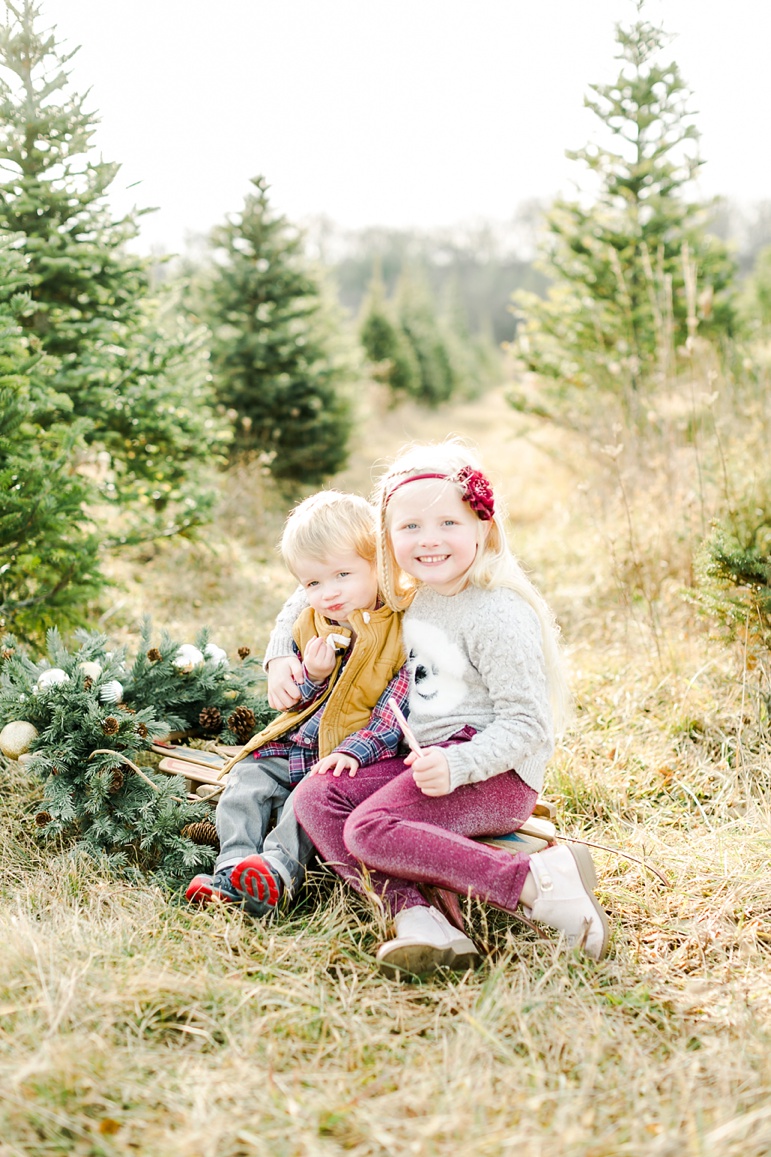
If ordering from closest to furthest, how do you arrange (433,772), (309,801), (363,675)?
(433,772)
(309,801)
(363,675)

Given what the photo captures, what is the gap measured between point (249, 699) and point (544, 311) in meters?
6.73

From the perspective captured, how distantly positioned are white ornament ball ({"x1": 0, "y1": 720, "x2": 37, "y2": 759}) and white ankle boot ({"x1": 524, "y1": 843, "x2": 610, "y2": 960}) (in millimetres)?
1693

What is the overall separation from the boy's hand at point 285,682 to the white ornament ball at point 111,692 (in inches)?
22.4

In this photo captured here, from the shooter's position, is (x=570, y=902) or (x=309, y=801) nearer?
(x=570, y=902)

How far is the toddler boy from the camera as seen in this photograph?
2.47m

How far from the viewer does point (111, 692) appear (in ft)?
9.58

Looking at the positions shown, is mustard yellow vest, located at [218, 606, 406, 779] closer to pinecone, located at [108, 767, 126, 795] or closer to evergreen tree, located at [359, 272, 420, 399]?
pinecone, located at [108, 767, 126, 795]

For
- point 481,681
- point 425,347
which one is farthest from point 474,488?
point 425,347

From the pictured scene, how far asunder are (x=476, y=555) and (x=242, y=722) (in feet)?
4.10

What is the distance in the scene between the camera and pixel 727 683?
360cm

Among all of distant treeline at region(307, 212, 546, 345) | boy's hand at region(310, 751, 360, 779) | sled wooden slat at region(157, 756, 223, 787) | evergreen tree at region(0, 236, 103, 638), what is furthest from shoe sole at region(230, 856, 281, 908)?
distant treeline at region(307, 212, 546, 345)

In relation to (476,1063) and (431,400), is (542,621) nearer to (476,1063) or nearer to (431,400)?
(476,1063)

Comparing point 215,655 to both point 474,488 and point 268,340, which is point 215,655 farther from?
point 268,340

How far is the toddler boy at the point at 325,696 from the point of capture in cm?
247
